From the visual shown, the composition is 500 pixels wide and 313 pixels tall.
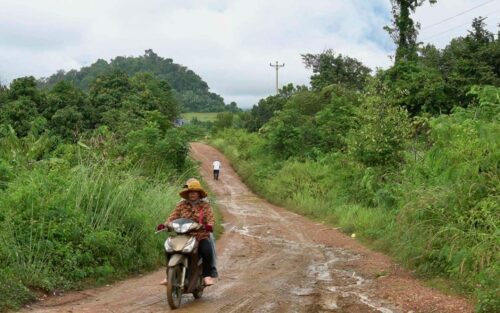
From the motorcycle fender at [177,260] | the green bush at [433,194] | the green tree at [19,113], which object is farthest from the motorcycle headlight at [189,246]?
the green tree at [19,113]

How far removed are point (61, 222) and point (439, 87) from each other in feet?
88.9

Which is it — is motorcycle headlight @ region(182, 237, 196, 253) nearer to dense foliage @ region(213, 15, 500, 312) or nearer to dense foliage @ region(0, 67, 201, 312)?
dense foliage @ region(0, 67, 201, 312)

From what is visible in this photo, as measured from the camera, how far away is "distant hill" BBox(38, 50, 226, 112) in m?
110

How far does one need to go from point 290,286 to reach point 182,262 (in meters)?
2.53

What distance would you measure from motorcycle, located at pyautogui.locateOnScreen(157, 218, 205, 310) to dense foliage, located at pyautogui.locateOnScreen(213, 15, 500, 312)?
13.4ft

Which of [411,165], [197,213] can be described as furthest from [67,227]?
[411,165]

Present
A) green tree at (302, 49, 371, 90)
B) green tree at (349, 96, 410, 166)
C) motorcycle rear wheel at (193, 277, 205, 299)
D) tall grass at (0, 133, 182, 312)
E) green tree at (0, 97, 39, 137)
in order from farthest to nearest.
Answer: green tree at (302, 49, 371, 90) → green tree at (0, 97, 39, 137) → green tree at (349, 96, 410, 166) → tall grass at (0, 133, 182, 312) → motorcycle rear wheel at (193, 277, 205, 299)

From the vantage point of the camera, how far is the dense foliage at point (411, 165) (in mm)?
10078

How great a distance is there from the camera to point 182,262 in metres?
8.05

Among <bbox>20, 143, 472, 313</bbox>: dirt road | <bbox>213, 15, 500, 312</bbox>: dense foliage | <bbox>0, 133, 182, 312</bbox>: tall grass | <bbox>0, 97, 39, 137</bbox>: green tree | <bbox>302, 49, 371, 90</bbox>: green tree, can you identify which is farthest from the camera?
<bbox>302, 49, 371, 90</bbox>: green tree

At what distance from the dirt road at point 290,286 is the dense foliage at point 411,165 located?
2.55 ft

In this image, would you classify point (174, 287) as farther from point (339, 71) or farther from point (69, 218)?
point (339, 71)

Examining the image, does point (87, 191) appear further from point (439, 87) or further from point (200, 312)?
point (439, 87)

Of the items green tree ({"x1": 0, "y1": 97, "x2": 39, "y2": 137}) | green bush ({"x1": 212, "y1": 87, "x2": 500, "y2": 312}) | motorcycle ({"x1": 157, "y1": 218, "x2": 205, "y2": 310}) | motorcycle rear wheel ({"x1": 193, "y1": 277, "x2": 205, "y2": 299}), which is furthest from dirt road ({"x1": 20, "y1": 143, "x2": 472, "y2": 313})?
green tree ({"x1": 0, "y1": 97, "x2": 39, "y2": 137})
